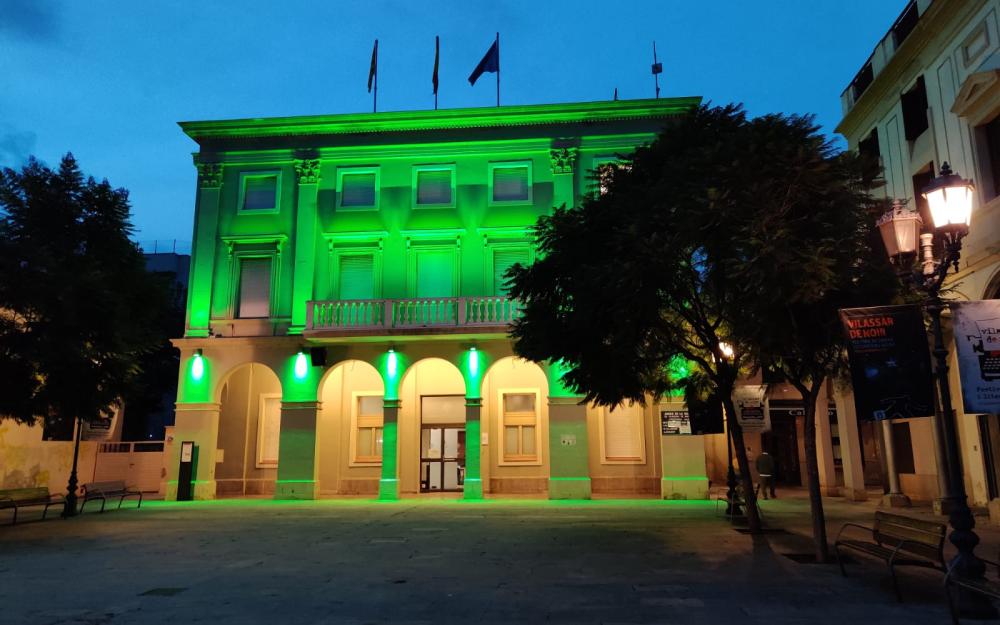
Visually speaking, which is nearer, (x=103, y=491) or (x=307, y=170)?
(x=103, y=491)

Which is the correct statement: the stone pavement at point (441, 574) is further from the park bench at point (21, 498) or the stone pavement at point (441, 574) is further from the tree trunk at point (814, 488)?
the park bench at point (21, 498)

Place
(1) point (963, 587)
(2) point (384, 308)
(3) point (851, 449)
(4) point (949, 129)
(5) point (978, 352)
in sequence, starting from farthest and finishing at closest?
(2) point (384, 308)
(3) point (851, 449)
(4) point (949, 129)
(5) point (978, 352)
(1) point (963, 587)

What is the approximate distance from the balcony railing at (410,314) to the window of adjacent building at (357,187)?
4019 millimetres

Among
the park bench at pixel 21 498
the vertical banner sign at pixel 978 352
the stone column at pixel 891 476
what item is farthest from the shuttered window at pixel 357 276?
the vertical banner sign at pixel 978 352

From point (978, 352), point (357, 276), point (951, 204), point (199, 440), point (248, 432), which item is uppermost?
point (357, 276)

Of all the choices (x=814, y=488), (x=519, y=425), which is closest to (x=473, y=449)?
(x=519, y=425)

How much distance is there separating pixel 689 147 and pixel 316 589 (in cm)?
965

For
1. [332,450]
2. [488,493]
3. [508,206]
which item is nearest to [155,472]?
[332,450]

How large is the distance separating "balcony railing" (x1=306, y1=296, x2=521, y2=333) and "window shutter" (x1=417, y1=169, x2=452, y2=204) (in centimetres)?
398

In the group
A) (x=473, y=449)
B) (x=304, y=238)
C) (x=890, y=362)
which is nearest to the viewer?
(x=890, y=362)

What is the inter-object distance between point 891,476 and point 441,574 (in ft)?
50.1

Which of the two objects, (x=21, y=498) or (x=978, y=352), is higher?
(x=978, y=352)

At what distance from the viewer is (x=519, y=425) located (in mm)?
23984

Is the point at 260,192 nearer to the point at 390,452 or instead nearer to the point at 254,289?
the point at 254,289
